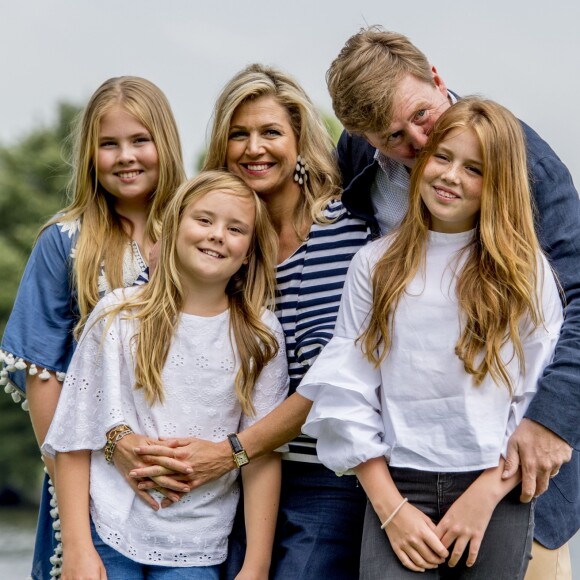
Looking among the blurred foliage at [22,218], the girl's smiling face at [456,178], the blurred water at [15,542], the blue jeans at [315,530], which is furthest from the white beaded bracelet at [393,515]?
the blurred foliage at [22,218]

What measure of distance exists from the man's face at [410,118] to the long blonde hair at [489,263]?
0.69 ft

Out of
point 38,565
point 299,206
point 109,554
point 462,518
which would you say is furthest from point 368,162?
point 38,565

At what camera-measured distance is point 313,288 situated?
305 centimetres

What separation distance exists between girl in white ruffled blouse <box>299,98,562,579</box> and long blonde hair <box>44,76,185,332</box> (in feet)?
3.09

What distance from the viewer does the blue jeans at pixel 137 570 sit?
9.31ft

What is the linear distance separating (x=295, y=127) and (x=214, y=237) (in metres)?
0.50

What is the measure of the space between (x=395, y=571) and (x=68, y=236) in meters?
1.52

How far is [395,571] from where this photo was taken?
8.38 ft

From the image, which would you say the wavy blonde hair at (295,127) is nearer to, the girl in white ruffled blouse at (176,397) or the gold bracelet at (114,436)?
the girl in white ruffled blouse at (176,397)

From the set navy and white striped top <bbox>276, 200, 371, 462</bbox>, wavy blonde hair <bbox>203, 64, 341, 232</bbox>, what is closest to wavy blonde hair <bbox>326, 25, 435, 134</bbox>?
wavy blonde hair <bbox>203, 64, 341, 232</bbox>

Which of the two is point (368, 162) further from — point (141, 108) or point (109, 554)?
point (109, 554)

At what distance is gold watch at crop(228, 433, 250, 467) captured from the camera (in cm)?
289

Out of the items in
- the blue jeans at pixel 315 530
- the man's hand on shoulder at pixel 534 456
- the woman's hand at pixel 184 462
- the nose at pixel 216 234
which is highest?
the nose at pixel 216 234

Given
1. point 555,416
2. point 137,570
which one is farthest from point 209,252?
point 555,416
